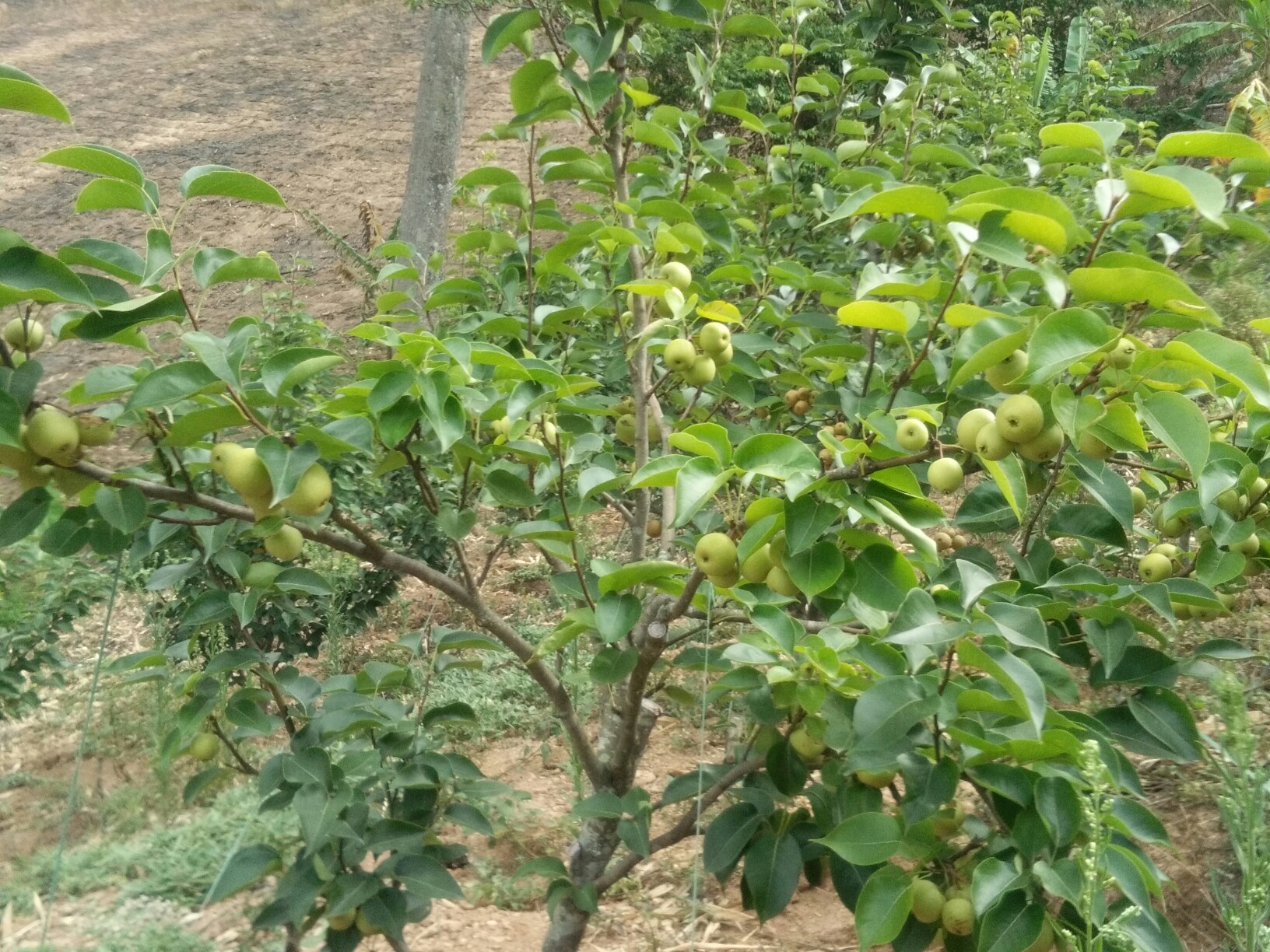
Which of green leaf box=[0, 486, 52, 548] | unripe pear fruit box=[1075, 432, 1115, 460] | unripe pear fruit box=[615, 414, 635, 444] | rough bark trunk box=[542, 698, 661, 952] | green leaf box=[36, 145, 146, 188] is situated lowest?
rough bark trunk box=[542, 698, 661, 952]

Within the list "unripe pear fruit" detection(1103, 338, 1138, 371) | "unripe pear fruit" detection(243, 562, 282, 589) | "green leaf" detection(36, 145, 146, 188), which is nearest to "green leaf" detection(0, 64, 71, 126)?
"green leaf" detection(36, 145, 146, 188)

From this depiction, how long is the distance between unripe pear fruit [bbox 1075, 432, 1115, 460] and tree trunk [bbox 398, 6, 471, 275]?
5.72 meters

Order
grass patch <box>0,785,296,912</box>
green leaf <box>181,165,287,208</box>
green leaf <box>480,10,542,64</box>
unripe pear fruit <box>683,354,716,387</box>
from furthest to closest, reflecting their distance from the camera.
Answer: grass patch <box>0,785,296,912</box>
green leaf <box>480,10,542,64</box>
unripe pear fruit <box>683,354,716,387</box>
green leaf <box>181,165,287,208</box>

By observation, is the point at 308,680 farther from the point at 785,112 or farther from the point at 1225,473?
the point at 785,112

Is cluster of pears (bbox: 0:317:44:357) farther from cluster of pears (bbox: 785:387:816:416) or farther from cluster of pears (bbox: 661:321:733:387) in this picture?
cluster of pears (bbox: 785:387:816:416)

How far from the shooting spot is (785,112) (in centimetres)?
230

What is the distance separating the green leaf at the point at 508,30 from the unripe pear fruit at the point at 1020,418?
3.53ft

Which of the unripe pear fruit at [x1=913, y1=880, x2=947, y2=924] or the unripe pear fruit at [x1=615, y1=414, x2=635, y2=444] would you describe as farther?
the unripe pear fruit at [x1=615, y1=414, x2=635, y2=444]

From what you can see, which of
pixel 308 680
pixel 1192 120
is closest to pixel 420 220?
pixel 308 680

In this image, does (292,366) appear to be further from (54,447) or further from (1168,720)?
(1168,720)

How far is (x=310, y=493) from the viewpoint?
3.77ft

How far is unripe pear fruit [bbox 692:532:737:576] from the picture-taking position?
113cm

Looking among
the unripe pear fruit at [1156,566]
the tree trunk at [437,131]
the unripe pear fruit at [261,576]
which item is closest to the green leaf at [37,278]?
the unripe pear fruit at [261,576]

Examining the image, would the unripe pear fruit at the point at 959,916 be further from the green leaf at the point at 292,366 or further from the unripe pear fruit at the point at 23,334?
the unripe pear fruit at the point at 23,334
